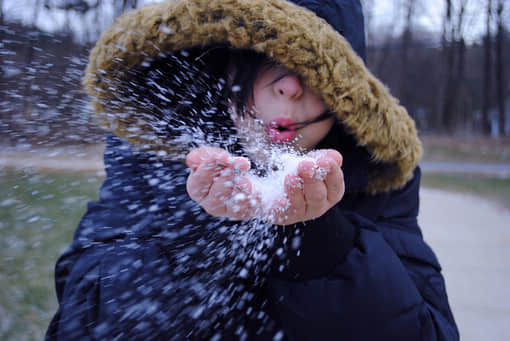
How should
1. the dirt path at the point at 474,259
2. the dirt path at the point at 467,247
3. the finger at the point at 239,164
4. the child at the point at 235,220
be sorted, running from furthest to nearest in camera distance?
the dirt path at the point at 474,259
the dirt path at the point at 467,247
the child at the point at 235,220
the finger at the point at 239,164

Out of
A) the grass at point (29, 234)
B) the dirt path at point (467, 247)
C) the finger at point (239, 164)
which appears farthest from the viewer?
the dirt path at point (467, 247)

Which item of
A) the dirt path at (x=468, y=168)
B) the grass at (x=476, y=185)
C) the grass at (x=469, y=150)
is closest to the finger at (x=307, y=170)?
the grass at (x=476, y=185)

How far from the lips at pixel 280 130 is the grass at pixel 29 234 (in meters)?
0.72

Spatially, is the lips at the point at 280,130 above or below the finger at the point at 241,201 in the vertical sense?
above

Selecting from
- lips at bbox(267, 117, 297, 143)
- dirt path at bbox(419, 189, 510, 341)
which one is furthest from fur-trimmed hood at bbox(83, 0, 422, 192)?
dirt path at bbox(419, 189, 510, 341)

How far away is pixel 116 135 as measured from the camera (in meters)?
1.20

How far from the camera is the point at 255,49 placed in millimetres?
1029

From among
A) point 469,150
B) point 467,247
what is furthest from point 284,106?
point 469,150

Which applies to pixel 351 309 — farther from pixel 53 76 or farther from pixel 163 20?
pixel 53 76

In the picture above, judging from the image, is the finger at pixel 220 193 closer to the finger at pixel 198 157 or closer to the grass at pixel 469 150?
the finger at pixel 198 157

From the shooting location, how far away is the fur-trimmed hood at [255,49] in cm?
102

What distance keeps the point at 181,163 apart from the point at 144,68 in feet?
1.09

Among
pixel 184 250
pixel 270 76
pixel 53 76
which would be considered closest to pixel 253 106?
pixel 270 76

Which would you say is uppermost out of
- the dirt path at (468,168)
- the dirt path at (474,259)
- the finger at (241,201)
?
the finger at (241,201)
